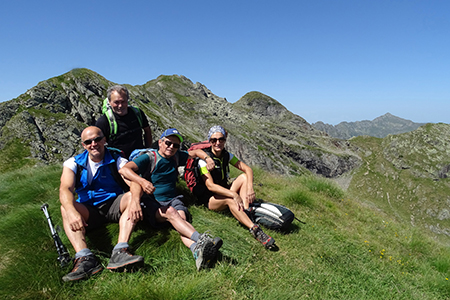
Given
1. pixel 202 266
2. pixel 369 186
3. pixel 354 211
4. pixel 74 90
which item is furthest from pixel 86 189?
pixel 369 186

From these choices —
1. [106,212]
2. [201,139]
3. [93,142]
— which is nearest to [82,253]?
[106,212]

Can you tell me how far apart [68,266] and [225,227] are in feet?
9.89

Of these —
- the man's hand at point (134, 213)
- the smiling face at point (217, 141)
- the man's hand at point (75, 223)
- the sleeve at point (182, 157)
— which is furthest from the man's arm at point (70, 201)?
the smiling face at point (217, 141)

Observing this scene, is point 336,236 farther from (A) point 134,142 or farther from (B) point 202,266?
(A) point 134,142

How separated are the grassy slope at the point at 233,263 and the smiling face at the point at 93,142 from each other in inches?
58.7

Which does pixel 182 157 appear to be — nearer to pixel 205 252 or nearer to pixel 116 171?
pixel 116 171

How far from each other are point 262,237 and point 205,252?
177cm

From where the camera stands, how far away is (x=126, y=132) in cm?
615

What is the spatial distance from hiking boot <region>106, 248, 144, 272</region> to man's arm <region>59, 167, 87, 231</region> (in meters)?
0.70

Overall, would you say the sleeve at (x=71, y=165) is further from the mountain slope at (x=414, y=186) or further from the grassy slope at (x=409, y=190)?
the mountain slope at (x=414, y=186)

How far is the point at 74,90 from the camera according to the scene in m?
92.7

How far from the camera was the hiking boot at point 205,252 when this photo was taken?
3846 millimetres

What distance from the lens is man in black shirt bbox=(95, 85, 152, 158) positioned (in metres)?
5.82

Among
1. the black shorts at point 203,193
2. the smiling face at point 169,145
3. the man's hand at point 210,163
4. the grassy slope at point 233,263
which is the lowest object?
the grassy slope at point 233,263
